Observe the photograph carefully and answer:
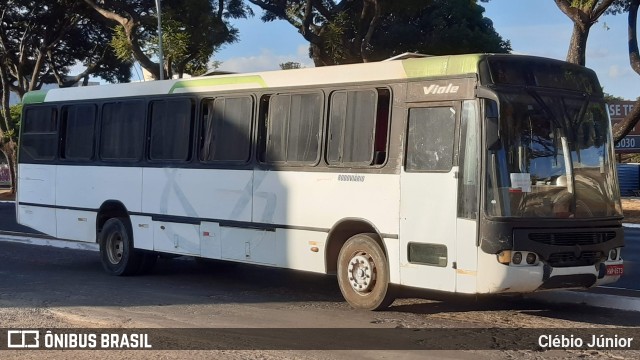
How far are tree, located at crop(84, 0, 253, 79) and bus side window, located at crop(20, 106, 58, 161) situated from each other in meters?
12.4

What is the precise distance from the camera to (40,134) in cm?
1579

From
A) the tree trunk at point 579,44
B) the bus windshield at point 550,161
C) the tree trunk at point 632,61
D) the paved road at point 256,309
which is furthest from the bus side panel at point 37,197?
the tree trunk at point 632,61

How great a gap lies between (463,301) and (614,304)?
1890mm

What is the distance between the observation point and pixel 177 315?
399 inches

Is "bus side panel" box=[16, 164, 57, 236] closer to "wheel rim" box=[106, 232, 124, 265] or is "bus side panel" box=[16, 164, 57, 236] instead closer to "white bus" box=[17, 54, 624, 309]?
"wheel rim" box=[106, 232, 124, 265]

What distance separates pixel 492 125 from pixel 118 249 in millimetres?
7629

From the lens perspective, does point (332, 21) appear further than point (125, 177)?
Yes

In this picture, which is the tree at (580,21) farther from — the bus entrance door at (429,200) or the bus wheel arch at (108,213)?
the bus entrance door at (429,200)

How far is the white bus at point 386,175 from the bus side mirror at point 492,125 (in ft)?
0.05

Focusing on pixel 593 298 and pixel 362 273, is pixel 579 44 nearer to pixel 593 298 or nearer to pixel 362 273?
pixel 593 298

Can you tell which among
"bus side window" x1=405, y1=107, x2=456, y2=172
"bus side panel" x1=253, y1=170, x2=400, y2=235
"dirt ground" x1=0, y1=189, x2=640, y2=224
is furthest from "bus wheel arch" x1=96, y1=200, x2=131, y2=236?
"dirt ground" x1=0, y1=189, x2=640, y2=224

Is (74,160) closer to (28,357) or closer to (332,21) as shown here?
(28,357)

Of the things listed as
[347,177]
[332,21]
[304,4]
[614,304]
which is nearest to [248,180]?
[347,177]

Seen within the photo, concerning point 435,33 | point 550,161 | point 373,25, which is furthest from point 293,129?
point 435,33
